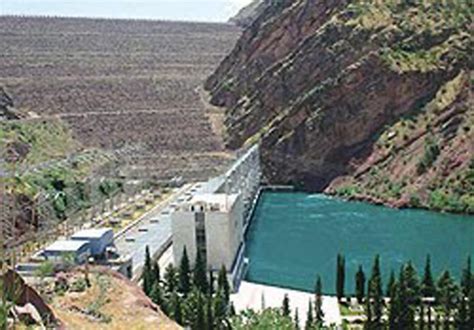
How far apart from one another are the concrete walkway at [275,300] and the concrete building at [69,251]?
8487mm

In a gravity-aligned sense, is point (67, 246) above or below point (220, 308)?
above

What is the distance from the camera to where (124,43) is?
113812 mm

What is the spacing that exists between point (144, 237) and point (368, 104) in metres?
38.1

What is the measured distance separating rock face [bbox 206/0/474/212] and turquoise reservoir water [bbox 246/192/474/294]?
548cm

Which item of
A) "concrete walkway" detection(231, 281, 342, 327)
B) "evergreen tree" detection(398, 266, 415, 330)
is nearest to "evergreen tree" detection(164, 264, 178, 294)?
"concrete walkway" detection(231, 281, 342, 327)

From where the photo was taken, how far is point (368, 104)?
81125 mm

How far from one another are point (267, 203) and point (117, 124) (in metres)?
28.0

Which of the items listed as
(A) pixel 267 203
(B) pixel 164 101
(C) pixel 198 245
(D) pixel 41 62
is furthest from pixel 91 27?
(C) pixel 198 245

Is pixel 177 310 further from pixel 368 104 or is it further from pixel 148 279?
pixel 368 104

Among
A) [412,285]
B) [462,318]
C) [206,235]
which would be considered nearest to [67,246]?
[206,235]

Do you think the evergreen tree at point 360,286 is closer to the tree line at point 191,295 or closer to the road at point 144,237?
the tree line at point 191,295

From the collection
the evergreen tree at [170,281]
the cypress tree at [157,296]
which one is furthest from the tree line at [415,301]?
the cypress tree at [157,296]

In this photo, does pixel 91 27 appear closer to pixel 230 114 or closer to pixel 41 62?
pixel 41 62

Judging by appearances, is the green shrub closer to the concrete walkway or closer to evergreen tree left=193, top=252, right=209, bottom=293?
the concrete walkway
